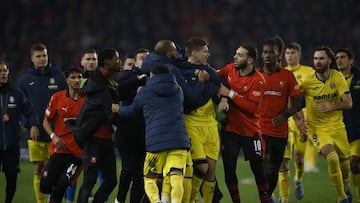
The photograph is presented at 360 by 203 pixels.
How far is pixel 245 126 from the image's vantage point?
12.7 m

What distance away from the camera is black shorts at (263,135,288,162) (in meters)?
13.5

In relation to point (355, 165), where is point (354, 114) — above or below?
above

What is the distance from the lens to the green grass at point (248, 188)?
15.3 meters

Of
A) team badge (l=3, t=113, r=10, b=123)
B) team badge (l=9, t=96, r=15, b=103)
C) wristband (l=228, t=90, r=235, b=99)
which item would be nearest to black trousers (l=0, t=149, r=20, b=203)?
team badge (l=3, t=113, r=10, b=123)

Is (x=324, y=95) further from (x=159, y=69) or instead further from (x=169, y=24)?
(x=169, y=24)

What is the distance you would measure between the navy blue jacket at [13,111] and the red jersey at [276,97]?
3.65m

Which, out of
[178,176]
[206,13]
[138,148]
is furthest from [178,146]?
[206,13]

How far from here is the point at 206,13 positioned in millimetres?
33531

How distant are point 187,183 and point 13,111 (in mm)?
3649

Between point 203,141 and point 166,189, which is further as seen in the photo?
point 203,141

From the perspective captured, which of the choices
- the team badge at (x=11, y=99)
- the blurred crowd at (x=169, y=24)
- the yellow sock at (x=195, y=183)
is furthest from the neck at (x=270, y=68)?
the blurred crowd at (x=169, y=24)

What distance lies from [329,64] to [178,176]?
3.78m

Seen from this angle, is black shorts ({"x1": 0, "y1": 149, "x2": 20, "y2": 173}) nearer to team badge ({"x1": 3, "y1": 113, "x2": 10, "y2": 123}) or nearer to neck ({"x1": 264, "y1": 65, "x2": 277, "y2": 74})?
team badge ({"x1": 3, "y1": 113, "x2": 10, "y2": 123})

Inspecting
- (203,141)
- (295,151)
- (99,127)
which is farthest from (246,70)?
(295,151)
